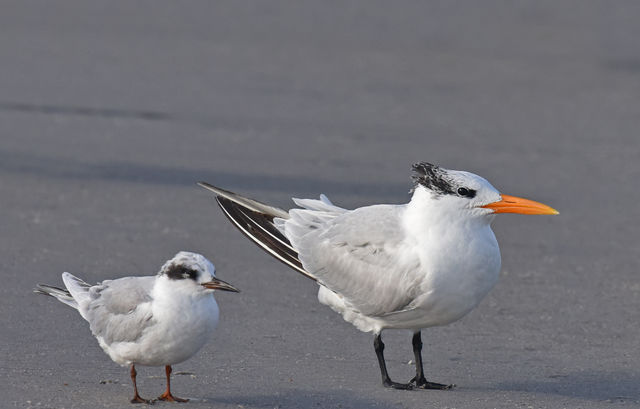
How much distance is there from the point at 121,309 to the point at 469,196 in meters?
1.65

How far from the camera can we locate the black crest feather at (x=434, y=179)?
18.6 feet

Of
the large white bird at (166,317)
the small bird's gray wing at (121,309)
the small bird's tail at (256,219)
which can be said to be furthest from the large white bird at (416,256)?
the small bird's gray wing at (121,309)

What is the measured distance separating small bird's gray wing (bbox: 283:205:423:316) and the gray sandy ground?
0.38 m

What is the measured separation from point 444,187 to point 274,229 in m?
1.03

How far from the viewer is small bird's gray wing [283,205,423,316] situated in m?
5.67

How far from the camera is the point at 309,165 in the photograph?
416 inches

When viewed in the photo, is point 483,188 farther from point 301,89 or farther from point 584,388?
point 301,89

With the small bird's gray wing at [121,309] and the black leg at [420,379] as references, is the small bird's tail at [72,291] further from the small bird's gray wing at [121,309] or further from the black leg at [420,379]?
the black leg at [420,379]

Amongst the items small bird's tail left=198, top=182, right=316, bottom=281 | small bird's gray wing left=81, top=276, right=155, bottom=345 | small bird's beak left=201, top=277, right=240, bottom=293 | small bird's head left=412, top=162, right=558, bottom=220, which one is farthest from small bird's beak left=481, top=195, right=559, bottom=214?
small bird's gray wing left=81, top=276, right=155, bottom=345

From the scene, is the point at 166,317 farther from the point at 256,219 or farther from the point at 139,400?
the point at 256,219

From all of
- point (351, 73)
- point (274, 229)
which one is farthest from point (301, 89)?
point (274, 229)

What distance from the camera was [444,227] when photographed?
5637mm

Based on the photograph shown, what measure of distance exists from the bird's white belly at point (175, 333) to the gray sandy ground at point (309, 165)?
0.76 feet

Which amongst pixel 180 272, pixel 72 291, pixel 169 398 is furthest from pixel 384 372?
pixel 72 291
